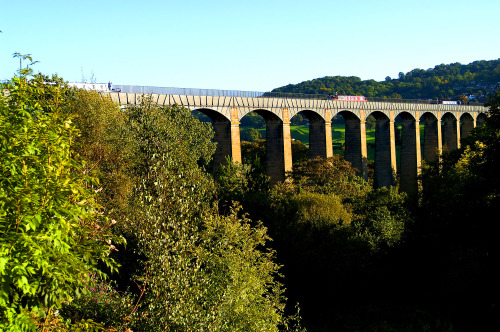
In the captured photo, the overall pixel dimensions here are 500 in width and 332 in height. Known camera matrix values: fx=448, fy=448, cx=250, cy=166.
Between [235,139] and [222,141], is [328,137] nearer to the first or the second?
[235,139]

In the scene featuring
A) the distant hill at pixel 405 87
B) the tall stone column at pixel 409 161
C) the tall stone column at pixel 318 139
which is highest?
the distant hill at pixel 405 87

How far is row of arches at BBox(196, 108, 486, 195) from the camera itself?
4256 cm

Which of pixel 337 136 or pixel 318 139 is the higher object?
pixel 318 139

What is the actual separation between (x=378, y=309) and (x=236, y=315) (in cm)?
1537

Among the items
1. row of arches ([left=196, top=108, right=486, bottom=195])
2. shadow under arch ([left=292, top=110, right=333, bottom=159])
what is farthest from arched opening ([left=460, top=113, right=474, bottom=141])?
shadow under arch ([left=292, top=110, right=333, bottom=159])

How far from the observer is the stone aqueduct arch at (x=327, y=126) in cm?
4159

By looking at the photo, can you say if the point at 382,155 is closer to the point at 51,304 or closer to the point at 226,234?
the point at 226,234

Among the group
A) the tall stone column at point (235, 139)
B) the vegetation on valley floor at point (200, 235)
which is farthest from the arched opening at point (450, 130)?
the tall stone column at point (235, 139)

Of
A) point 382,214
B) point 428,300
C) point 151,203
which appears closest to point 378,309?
point 428,300

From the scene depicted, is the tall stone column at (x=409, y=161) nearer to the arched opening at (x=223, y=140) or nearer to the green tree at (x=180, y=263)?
the arched opening at (x=223, y=140)

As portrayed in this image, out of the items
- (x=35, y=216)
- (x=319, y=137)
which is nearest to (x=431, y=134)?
(x=319, y=137)

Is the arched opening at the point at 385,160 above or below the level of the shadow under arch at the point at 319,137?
below

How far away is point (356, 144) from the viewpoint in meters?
55.7

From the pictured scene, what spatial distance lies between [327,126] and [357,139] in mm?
5973
